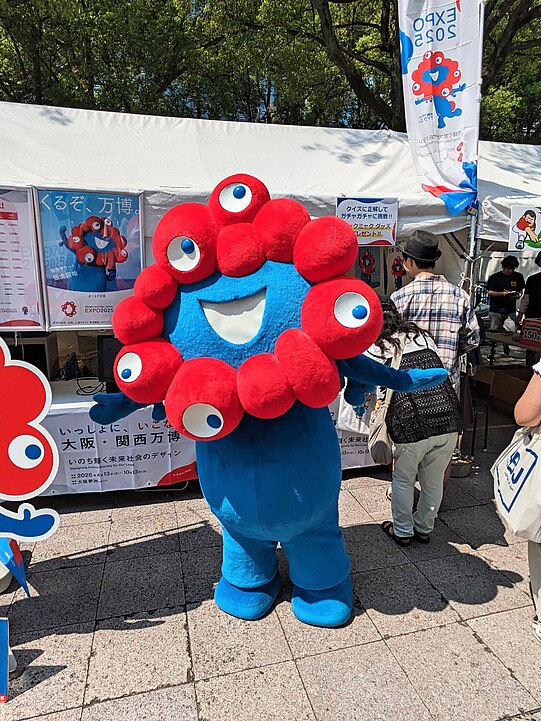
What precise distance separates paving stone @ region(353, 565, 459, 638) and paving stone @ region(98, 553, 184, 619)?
1063 millimetres

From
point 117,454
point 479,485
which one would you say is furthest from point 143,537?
point 479,485

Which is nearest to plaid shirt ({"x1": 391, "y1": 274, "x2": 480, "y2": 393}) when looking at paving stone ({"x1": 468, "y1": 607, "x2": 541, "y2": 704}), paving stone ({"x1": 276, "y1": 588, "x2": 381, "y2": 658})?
paving stone ({"x1": 468, "y1": 607, "x2": 541, "y2": 704})

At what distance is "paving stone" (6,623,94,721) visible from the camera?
2.13m

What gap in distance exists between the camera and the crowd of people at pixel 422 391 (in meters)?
2.94

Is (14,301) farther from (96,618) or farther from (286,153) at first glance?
(286,153)

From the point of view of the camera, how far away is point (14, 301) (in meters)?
3.56

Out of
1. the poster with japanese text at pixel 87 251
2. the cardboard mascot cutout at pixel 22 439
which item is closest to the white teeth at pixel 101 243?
the poster with japanese text at pixel 87 251

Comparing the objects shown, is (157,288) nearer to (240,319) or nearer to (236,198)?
(240,319)

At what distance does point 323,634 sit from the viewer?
2.50 meters

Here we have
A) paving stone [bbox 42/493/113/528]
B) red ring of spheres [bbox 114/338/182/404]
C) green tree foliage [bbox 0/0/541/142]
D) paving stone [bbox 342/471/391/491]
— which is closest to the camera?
red ring of spheres [bbox 114/338/182/404]

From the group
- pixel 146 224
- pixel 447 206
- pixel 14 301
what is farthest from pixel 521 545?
pixel 14 301

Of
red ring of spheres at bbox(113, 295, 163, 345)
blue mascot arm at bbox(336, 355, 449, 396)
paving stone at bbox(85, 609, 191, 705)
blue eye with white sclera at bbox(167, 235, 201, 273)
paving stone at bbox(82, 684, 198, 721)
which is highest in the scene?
blue eye with white sclera at bbox(167, 235, 201, 273)

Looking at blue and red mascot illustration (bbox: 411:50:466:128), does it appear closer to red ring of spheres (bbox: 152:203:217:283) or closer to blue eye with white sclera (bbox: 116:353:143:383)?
red ring of spheres (bbox: 152:203:217:283)

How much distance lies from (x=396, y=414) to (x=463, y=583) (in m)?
1.06
